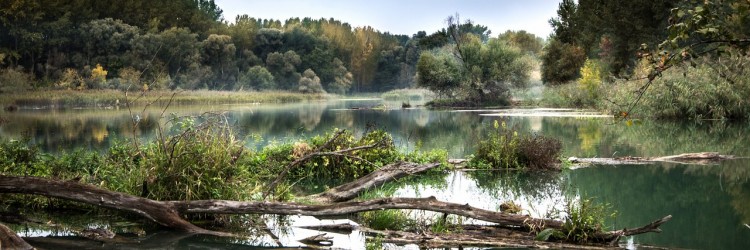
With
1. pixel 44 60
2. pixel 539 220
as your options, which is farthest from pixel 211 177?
pixel 44 60

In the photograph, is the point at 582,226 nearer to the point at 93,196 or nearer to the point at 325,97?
the point at 93,196

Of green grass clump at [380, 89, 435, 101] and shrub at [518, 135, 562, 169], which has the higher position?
shrub at [518, 135, 562, 169]

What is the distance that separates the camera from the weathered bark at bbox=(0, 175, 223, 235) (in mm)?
8086

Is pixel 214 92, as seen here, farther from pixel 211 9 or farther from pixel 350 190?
pixel 350 190

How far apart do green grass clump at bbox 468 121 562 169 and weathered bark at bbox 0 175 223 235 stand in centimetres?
807

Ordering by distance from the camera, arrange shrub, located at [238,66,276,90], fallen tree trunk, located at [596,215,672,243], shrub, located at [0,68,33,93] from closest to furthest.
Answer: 1. fallen tree trunk, located at [596,215,672,243]
2. shrub, located at [0,68,33,93]
3. shrub, located at [238,66,276,90]

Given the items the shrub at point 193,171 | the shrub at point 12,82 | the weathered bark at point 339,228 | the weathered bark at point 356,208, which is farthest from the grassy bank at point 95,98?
the weathered bark at point 339,228

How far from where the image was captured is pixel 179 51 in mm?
76500

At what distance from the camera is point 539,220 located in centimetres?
782

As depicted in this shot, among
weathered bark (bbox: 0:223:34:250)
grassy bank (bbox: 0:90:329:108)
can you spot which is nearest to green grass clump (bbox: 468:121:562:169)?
weathered bark (bbox: 0:223:34:250)

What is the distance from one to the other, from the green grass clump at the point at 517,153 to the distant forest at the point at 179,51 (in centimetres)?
3545

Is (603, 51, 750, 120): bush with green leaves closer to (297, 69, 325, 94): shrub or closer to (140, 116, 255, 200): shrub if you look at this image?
(140, 116, 255, 200): shrub

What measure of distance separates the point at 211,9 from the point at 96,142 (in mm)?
96192

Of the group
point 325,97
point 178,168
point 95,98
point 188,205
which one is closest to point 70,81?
point 95,98
